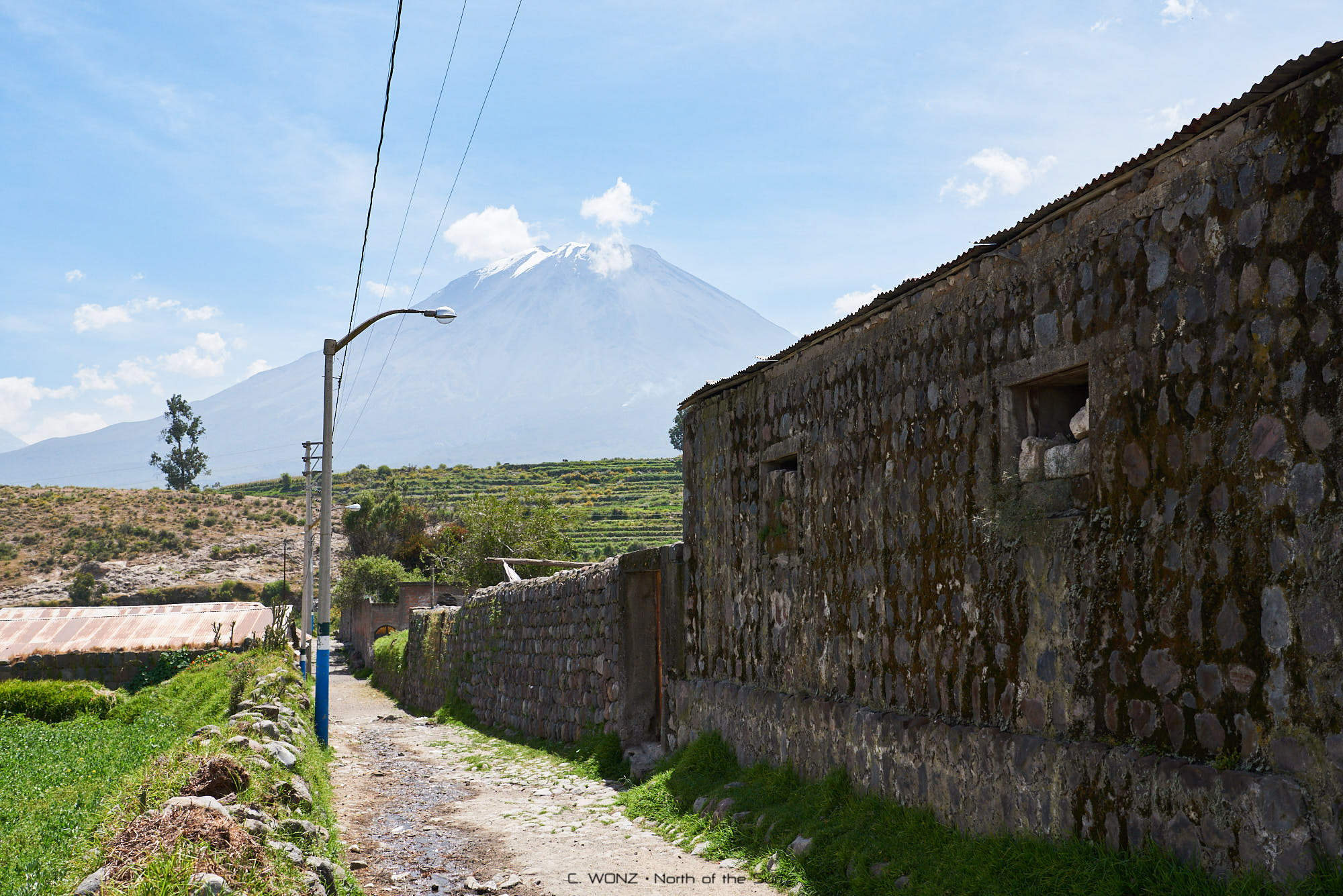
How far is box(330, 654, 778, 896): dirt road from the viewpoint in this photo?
25.5 ft

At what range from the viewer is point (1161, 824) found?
16.5 ft

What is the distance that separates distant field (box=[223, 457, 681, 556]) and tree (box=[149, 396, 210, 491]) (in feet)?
12.8

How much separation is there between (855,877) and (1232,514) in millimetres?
3504

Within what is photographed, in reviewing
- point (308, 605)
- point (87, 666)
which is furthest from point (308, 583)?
point (87, 666)

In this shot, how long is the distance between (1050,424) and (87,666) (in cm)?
2364

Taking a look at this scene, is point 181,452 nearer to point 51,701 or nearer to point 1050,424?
point 51,701

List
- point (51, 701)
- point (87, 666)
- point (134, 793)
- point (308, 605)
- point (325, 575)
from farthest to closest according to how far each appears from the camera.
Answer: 1. point (308, 605)
2. point (87, 666)
3. point (51, 701)
4. point (325, 575)
5. point (134, 793)

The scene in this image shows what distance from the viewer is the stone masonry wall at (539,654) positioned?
14227mm

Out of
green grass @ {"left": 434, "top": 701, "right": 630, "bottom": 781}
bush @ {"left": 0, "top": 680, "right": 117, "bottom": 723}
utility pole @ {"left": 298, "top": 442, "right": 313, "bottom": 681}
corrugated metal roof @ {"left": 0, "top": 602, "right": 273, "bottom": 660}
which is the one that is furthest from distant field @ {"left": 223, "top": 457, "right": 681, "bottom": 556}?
green grass @ {"left": 434, "top": 701, "right": 630, "bottom": 781}

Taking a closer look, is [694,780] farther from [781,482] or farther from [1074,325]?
[1074,325]

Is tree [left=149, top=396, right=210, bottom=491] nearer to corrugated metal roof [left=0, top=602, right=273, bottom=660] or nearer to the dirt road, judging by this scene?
corrugated metal roof [left=0, top=602, right=273, bottom=660]

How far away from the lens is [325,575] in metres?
16.4

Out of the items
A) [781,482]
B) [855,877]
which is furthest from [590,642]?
[855,877]

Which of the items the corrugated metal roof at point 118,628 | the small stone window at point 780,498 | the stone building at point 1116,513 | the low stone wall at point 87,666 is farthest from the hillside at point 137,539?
the stone building at point 1116,513
